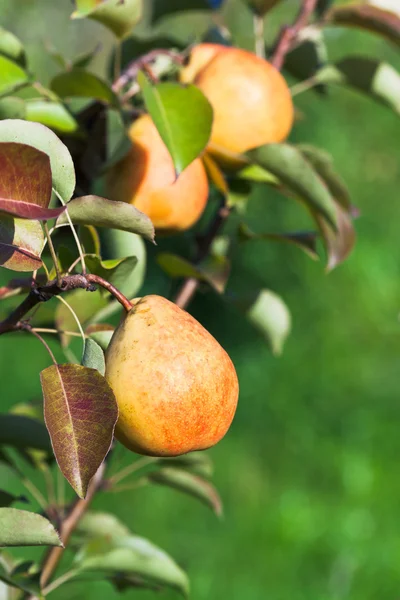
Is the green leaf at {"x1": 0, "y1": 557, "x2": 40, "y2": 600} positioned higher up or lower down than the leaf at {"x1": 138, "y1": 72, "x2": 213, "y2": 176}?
lower down

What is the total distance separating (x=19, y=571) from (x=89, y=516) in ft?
0.68

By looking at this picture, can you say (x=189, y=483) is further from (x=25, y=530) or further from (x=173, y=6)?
(x=173, y=6)

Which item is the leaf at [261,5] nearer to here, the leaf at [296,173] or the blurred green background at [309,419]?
the leaf at [296,173]

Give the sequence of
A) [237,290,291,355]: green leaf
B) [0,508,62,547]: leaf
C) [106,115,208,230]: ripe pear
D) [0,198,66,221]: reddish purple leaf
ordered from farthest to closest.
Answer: [237,290,291,355]: green leaf
[106,115,208,230]: ripe pear
[0,508,62,547]: leaf
[0,198,66,221]: reddish purple leaf

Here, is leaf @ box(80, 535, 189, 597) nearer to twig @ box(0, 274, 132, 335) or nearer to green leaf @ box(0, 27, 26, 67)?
twig @ box(0, 274, 132, 335)

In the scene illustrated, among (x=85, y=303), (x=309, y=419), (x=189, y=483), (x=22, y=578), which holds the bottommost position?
(x=309, y=419)

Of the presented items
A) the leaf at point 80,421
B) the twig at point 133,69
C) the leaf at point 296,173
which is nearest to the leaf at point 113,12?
the twig at point 133,69

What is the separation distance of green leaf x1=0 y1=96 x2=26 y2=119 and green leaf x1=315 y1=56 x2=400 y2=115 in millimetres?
459

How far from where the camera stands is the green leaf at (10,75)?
86 cm

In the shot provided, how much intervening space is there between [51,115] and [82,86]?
5 centimetres

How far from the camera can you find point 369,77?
3.63 ft

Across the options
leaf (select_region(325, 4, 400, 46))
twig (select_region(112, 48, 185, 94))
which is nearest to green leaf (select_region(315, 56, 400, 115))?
leaf (select_region(325, 4, 400, 46))

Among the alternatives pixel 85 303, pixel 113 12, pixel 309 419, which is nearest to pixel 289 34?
pixel 113 12

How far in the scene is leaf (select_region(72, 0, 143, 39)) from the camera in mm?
813
